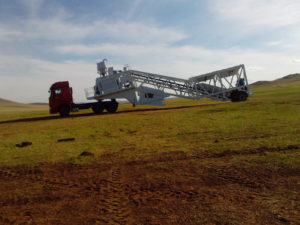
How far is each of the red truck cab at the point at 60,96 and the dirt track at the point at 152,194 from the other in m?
16.5

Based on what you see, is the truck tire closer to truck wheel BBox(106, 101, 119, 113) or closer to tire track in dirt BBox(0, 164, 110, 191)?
truck wheel BBox(106, 101, 119, 113)

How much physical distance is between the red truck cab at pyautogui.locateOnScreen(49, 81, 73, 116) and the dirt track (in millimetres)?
16471

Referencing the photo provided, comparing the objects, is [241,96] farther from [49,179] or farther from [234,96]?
[49,179]

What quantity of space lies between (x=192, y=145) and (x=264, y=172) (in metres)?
3.20

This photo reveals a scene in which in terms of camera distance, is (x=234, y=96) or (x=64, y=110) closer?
(x=64, y=110)

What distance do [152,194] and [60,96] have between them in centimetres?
1986

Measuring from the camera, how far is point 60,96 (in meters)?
22.9

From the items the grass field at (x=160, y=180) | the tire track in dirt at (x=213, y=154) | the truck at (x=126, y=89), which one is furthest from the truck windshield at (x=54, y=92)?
the tire track in dirt at (x=213, y=154)

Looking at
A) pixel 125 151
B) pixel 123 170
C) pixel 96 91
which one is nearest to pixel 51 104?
pixel 96 91

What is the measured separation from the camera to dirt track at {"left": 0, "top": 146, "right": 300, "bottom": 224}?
162 inches

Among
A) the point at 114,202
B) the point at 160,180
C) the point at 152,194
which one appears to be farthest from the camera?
the point at 160,180

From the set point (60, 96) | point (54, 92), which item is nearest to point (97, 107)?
point (60, 96)

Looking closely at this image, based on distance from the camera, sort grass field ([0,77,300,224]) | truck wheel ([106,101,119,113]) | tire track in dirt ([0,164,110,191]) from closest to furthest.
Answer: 1. grass field ([0,77,300,224])
2. tire track in dirt ([0,164,110,191])
3. truck wheel ([106,101,119,113])

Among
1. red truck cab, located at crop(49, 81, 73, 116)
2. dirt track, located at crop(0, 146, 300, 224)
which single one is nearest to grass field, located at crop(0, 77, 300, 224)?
dirt track, located at crop(0, 146, 300, 224)
